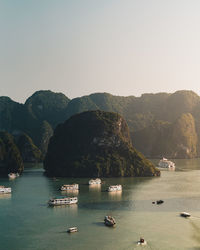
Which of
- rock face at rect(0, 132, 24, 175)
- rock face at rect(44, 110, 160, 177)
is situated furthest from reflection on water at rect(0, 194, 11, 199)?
rock face at rect(0, 132, 24, 175)

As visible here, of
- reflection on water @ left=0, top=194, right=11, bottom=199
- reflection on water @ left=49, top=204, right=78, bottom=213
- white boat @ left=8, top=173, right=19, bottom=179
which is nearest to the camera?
reflection on water @ left=49, top=204, right=78, bottom=213

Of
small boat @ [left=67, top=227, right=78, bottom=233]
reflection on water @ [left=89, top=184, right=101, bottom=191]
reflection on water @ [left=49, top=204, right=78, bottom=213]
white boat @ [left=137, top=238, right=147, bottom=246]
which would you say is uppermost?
reflection on water @ [left=89, top=184, right=101, bottom=191]

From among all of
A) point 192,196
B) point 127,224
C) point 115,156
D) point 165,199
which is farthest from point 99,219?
point 115,156

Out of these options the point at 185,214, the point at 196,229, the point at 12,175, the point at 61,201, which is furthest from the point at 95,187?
the point at 196,229

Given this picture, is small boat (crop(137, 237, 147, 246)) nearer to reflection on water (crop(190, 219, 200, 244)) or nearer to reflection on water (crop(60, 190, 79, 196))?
reflection on water (crop(190, 219, 200, 244))

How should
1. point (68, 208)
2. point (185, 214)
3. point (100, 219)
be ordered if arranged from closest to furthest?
1. point (100, 219)
2. point (185, 214)
3. point (68, 208)

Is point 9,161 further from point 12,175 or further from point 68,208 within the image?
point 68,208
